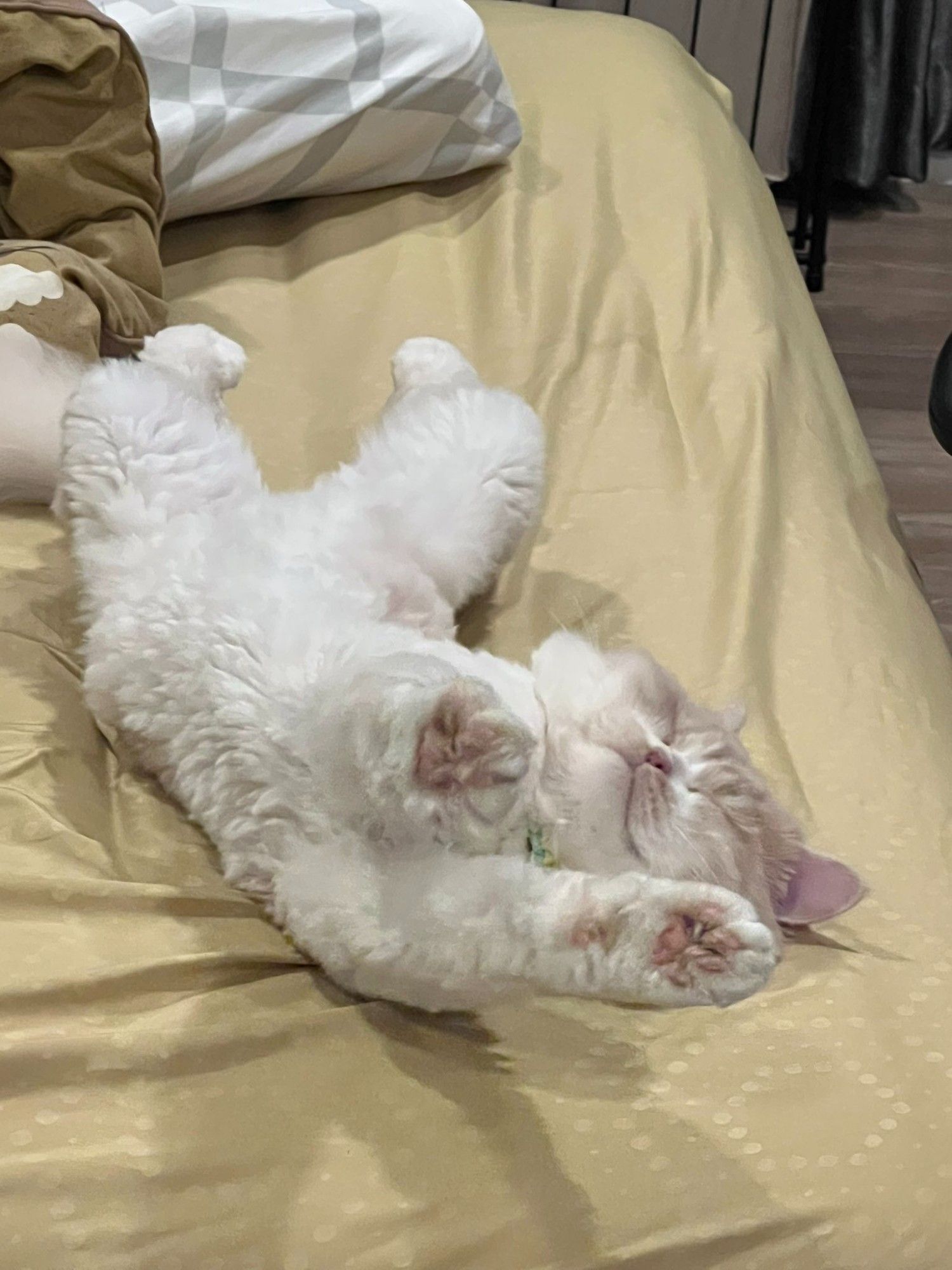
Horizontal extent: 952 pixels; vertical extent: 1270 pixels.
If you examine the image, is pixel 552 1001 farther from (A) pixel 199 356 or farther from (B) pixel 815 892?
(A) pixel 199 356

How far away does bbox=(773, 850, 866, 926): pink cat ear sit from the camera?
0.87 meters

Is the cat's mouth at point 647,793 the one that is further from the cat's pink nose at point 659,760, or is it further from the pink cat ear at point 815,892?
the pink cat ear at point 815,892

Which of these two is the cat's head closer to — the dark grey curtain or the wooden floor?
the wooden floor

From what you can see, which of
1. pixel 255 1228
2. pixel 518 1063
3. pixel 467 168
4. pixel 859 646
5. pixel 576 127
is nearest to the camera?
pixel 255 1228

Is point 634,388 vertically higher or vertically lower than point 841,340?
higher

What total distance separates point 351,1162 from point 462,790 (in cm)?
22

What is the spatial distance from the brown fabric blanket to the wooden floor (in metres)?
1.38

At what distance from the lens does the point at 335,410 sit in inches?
53.9

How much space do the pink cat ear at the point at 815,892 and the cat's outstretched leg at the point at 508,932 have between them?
0.18 metres

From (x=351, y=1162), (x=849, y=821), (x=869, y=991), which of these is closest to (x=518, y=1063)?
(x=351, y=1162)

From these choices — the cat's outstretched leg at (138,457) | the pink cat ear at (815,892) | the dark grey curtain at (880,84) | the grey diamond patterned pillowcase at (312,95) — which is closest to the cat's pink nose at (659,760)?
the pink cat ear at (815,892)

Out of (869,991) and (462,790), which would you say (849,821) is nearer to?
(869,991)

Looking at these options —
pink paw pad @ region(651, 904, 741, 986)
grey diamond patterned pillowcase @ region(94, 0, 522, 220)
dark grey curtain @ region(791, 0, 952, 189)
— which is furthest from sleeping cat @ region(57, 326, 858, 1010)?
dark grey curtain @ region(791, 0, 952, 189)

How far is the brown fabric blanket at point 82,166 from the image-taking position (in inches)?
47.9
